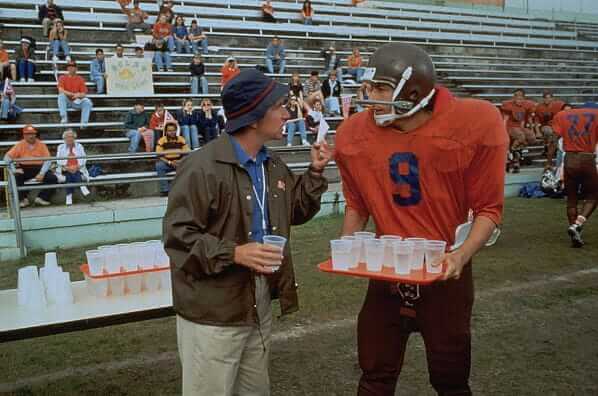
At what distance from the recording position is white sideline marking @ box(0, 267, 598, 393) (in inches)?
182

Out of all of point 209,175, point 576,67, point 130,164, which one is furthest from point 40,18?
point 576,67

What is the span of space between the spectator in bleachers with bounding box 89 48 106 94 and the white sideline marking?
35.4 ft

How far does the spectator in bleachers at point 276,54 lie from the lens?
59.8 feet

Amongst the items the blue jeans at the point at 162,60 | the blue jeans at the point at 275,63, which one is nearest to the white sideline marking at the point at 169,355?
the blue jeans at the point at 162,60

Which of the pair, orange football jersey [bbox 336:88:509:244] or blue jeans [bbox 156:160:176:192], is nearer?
orange football jersey [bbox 336:88:509:244]

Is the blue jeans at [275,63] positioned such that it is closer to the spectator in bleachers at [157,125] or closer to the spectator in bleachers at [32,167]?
the spectator in bleachers at [157,125]

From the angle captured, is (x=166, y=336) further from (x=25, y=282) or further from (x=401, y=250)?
(x=401, y=250)

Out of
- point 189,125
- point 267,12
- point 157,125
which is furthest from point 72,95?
point 267,12

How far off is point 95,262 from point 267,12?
18.6 metres

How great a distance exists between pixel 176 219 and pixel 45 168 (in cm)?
819

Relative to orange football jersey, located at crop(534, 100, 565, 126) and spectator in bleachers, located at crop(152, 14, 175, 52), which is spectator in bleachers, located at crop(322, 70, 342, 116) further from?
orange football jersey, located at crop(534, 100, 565, 126)

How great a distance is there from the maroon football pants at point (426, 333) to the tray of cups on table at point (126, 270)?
5.40ft

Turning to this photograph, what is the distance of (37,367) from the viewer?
489 cm

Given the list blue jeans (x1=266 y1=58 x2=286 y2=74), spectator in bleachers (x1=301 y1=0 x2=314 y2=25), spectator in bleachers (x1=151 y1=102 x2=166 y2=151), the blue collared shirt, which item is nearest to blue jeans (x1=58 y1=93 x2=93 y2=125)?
spectator in bleachers (x1=151 y1=102 x2=166 y2=151)
